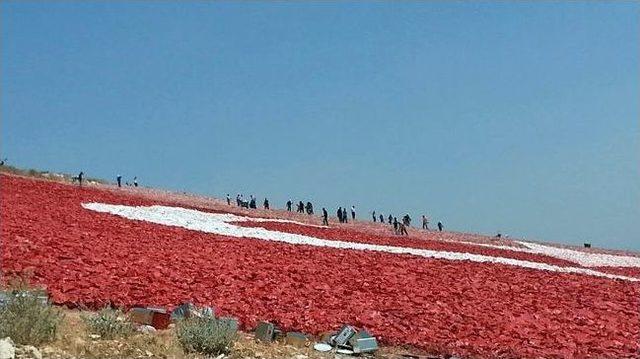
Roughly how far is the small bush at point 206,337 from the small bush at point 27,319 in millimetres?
1525

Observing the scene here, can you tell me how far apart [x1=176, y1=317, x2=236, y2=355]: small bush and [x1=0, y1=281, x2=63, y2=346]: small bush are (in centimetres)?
153

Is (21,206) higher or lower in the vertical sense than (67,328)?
higher

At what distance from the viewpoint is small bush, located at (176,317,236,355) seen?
28.3 feet

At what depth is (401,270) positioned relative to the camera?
19469 millimetres

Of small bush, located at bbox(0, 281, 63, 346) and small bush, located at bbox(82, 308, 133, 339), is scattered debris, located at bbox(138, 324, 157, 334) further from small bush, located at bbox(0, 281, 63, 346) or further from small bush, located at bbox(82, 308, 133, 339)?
small bush, located at bbox(0, 281, 63, 346)

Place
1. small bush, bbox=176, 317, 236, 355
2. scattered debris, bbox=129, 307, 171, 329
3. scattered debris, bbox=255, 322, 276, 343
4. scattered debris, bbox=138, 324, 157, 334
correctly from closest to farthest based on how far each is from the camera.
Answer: small bush, bbox=176, 317, 236, 355 < scattered debris, bbox=138, 324, 157, 334 < scattered debris, bbox=129, 307, 171, 329 < scattered debris, bbox=255, 322, 276, 343

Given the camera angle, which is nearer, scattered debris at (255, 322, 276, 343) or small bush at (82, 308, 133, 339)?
small bush at (82, 308, 133, 339)

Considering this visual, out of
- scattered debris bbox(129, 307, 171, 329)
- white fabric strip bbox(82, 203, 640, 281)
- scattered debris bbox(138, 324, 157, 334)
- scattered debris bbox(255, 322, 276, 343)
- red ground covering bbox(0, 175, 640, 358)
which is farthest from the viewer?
white fabric strip bbox(82, 203, 640, 281)

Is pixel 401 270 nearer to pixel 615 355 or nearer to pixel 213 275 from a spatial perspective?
pixel 213 275

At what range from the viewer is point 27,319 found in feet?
26.1

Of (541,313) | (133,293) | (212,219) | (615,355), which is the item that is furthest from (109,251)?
(212,219)

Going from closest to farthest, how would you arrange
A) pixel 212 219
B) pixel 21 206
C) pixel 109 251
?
pixel 109 251 < pixel 21 206 < pixel 212 219

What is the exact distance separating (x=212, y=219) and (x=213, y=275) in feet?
59.9

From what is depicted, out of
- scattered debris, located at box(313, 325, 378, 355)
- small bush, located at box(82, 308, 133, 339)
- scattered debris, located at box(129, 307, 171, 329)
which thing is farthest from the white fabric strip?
small bush, located at box(82, 308, 133, 339)
